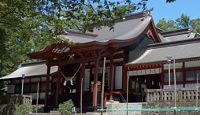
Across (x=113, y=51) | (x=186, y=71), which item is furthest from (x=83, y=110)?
(x=186, y=71)

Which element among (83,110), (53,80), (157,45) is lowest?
(83,110)

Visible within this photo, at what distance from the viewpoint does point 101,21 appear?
496 inches

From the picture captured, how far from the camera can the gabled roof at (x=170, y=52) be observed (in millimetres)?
25792

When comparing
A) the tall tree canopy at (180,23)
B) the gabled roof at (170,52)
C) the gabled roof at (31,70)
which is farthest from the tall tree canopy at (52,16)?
the tall tree canopy at (180,23)

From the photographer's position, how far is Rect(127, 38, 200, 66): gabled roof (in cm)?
2579

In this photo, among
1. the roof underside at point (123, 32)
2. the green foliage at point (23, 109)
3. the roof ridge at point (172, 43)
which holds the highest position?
the roof underside at point (123, 32)

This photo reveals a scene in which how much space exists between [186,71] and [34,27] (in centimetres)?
1230

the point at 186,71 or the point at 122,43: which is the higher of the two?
the point at 122,43

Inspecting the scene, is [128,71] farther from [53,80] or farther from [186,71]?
[53,80]

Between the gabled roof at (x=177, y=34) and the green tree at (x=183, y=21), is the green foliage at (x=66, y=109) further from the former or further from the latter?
the green tree at (x=183, y=21)

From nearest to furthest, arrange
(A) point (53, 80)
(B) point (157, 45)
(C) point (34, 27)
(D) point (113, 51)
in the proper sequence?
(C) point (34, 27) < (D) point (113, 51) < (B) point (157, 45) < (A) point (53, 80)

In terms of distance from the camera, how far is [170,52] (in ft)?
90.6

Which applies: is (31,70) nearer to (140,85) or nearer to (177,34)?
(140,85)

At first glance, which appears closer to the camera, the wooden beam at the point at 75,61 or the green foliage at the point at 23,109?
the green foliage at the point at 23,109
